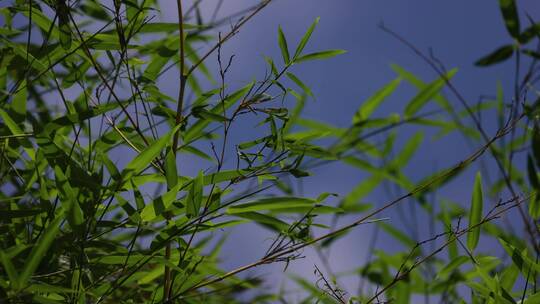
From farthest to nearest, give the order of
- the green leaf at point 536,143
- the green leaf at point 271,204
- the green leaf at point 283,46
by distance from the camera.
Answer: the green leaf at point 283,46, the green leaf at point 271,204, the green leaf at point 536,143

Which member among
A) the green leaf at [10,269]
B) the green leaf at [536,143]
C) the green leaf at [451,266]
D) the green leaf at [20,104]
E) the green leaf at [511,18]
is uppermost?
the green leaf at [20,104]

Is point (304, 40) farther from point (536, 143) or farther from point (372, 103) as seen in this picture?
point (536, 143)

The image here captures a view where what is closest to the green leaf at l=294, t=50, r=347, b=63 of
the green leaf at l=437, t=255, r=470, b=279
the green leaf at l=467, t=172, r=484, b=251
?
the green leaf at l=467, t=172, r=484, b=251

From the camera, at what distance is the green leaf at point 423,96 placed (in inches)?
62.3

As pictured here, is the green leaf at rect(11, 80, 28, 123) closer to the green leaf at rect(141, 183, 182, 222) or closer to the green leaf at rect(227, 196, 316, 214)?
the green leaf at rect(141, 183, 182, 222)

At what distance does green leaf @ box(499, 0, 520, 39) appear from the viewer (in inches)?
58.4

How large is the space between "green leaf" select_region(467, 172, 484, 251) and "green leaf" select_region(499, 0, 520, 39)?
0.41m

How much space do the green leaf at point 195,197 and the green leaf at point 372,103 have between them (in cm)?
40

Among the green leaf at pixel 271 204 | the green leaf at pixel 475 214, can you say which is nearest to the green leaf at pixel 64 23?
the green leaf at pixel 271 204

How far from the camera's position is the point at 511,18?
4.89 feet

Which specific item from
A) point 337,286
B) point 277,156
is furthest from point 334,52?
point 337,286

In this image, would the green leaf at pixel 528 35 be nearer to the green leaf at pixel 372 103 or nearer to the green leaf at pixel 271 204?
the green leaf at pixel 372 103

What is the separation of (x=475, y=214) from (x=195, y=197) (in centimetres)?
68

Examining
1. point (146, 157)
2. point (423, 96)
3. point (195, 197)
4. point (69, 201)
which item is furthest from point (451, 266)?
point (69, 201)
